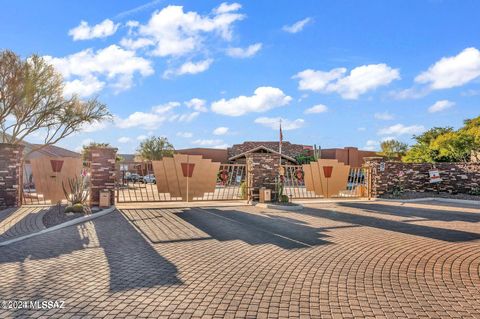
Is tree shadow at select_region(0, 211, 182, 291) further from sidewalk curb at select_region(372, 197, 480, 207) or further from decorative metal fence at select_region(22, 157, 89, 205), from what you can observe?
sidewalk curb at select_region(372, 197, 480, 207)

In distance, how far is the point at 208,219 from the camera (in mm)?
11812

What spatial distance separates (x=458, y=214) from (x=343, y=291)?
36.9 ft

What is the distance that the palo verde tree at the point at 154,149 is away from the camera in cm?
5738

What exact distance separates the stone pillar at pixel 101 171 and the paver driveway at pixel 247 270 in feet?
10.9

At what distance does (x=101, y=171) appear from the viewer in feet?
45.9

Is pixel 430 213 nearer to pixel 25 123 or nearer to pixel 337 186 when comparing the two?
pixel 337 186

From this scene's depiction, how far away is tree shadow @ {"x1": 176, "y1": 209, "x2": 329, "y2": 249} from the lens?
28.0 ft

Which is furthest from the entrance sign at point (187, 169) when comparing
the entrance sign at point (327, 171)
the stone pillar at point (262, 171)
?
the entrance sign at point (327, 171)

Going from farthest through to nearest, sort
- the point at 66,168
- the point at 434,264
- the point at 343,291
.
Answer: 1. the point at 66,168
2. the point at 434,264
3. the point at 343,291

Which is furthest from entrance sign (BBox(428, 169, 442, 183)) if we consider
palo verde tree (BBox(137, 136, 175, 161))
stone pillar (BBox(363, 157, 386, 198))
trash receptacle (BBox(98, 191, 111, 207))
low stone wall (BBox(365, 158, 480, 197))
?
palo verde tree (BBox(137, 136, 175, 161))

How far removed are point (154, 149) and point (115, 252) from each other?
52303 millimetres

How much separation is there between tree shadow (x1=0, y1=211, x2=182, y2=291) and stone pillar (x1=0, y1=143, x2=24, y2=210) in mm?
5037

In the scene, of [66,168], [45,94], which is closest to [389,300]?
[66,168]

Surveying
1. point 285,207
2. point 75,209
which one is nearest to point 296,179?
point 285,207
